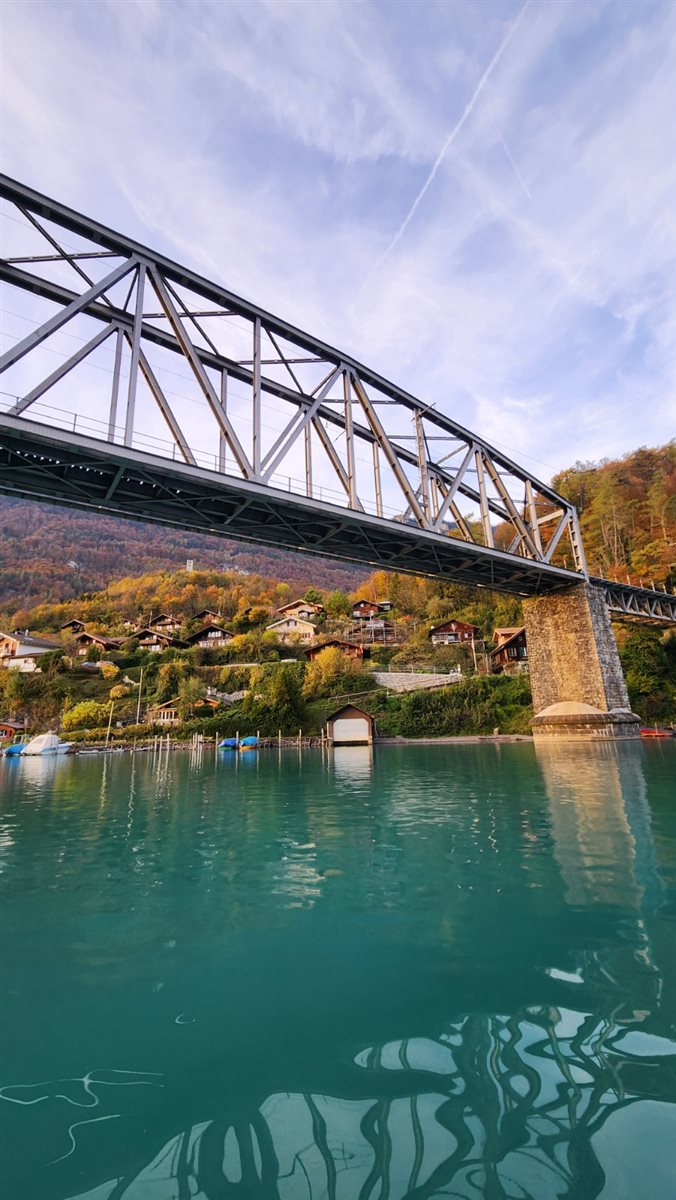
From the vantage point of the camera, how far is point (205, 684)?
53.2 metres

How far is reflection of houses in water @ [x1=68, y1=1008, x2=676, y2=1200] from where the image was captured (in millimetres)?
1800

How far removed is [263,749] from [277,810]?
2953 centimetres

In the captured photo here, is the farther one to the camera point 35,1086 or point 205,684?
point 205,684

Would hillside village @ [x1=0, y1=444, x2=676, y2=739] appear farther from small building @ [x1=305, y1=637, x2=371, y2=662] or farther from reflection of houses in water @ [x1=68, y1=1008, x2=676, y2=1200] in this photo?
reflection of houses in water @ [x1=68, y1=1008, x2=676, y2=1200]

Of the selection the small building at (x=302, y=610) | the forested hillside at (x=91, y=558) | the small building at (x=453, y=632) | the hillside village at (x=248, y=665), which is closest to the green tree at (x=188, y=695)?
the hillside village at (x=248, y=665)

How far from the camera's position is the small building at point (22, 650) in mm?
61375

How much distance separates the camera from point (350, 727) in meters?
38.7

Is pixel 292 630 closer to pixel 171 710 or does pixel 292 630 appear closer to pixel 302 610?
pixel 302 610

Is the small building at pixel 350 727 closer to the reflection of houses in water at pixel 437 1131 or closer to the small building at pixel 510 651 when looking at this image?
the small building at pixel 510 651

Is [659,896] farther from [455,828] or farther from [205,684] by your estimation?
A: [205,684]

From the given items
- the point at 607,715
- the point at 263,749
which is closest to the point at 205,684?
the point at 263,749

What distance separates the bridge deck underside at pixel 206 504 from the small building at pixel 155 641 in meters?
44.4

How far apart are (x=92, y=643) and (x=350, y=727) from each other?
42222 millimetres

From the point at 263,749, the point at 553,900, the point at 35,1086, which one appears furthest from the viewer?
the point at 263,749
